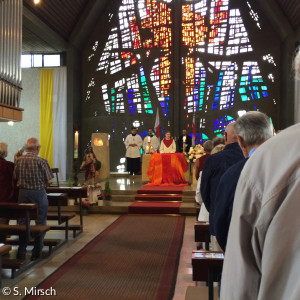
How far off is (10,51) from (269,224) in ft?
31.0

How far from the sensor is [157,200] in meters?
10.6

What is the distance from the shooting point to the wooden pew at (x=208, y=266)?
98.4 inches

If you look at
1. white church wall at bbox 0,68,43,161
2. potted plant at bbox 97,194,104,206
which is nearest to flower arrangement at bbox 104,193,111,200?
potted plant at bbox 97,194,104,206

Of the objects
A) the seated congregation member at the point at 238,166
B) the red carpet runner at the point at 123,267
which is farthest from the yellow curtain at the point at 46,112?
the seated congregation member at the point at 238,166

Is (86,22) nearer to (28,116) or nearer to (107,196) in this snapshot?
(28,116)

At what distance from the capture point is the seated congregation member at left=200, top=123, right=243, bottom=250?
10.3ft

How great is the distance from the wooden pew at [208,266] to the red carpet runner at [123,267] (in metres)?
1.66

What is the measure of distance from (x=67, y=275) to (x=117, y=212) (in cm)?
486

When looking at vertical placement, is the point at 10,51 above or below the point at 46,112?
above

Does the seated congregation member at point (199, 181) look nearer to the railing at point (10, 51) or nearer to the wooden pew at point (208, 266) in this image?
the wooden pew at point (208, 266)

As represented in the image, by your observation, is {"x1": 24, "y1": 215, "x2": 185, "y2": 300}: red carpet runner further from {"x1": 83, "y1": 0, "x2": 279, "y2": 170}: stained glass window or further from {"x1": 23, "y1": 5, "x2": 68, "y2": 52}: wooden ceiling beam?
{"x1": 83, "y1": 0, "x2": 279, "y2": 170}: stained glass window

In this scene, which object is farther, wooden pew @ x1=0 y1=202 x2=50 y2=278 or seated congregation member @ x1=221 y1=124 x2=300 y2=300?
wooden pew @ x1=0 y1=202 x2=50 y2=278

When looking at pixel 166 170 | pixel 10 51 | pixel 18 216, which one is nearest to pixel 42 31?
pixel 10 51

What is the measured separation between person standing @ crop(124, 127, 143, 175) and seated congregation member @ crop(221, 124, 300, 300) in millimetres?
13837
